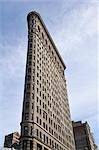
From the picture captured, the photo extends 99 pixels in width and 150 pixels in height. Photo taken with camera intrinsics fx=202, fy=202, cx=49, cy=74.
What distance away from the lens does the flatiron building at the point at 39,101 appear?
52406 mm

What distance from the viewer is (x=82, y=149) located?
123m

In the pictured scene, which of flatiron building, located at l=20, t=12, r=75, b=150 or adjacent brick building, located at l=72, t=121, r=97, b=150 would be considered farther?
adjacent brick building, located at l=72, t=121, r=97, b=150

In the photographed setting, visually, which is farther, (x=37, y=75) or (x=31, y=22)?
Result: (x=31, y=22)

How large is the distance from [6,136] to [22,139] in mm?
66612

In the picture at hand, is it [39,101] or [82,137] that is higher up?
[82,137]

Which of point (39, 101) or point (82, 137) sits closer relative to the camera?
point (39, 101)

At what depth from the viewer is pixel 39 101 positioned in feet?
Answer: 201

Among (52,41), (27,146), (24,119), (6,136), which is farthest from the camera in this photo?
(6,136)

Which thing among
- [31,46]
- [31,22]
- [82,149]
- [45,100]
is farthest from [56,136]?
[82,149]

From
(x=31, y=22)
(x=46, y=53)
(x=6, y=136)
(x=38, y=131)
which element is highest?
(x=31, y=22)

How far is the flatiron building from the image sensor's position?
52.4 meters

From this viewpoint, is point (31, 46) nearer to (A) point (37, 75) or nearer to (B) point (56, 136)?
(A) point (37, 75)

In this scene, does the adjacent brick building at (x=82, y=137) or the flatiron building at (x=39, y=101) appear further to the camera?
the adjacent brick building at (x=82, y=137)

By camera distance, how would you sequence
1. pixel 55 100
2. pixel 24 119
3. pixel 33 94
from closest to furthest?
pixel 24 119 → pixel 33 94 → pixel 55 100
